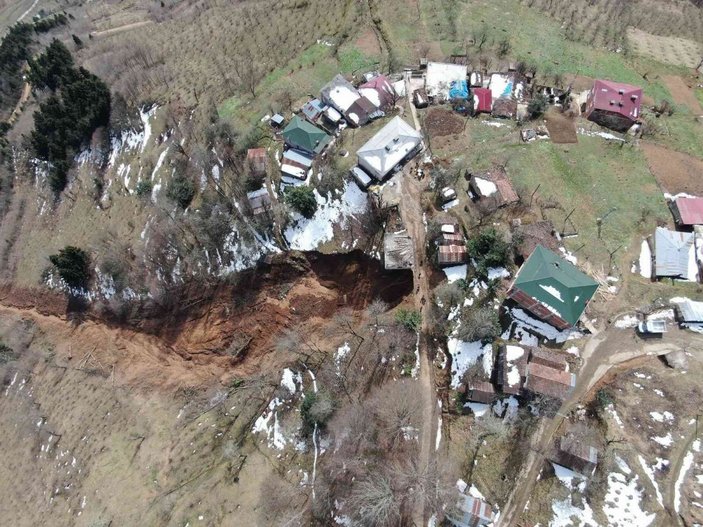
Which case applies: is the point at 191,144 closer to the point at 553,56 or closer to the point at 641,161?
the point at 553,56

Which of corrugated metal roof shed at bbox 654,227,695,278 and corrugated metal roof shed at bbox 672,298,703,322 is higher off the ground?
corrugated metal roof shed at bbox 654,227,695,278

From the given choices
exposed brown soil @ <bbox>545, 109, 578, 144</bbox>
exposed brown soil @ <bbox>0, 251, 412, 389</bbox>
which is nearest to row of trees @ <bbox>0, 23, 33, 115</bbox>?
exposed brown soil @ <bbox>0, 251, 412, 389</bbox>

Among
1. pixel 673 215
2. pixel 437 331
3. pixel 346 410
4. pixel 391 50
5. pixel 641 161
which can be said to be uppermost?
pixel 391 50

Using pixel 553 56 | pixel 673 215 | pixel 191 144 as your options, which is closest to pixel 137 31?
pixel 191 144

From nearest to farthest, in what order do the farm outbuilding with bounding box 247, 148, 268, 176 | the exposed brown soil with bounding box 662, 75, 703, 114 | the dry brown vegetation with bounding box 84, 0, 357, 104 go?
the farm outbuilding with bounding box 247, 148, 268, 176
the exposed brown soil with bounding box 662, 75, 703, 114
the dry brown vegetation with bounding box 84, 0, 357, 104

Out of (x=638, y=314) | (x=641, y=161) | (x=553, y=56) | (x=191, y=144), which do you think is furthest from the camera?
(x=553, y=56)

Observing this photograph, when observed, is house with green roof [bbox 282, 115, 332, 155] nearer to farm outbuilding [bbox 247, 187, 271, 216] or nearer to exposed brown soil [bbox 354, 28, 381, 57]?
farm outbuilding [bbox 247, 187, 271, 216]

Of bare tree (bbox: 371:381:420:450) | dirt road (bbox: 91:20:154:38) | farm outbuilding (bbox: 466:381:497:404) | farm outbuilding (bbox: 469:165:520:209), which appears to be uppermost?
dirt road (bbox: 91:20:154:38)
